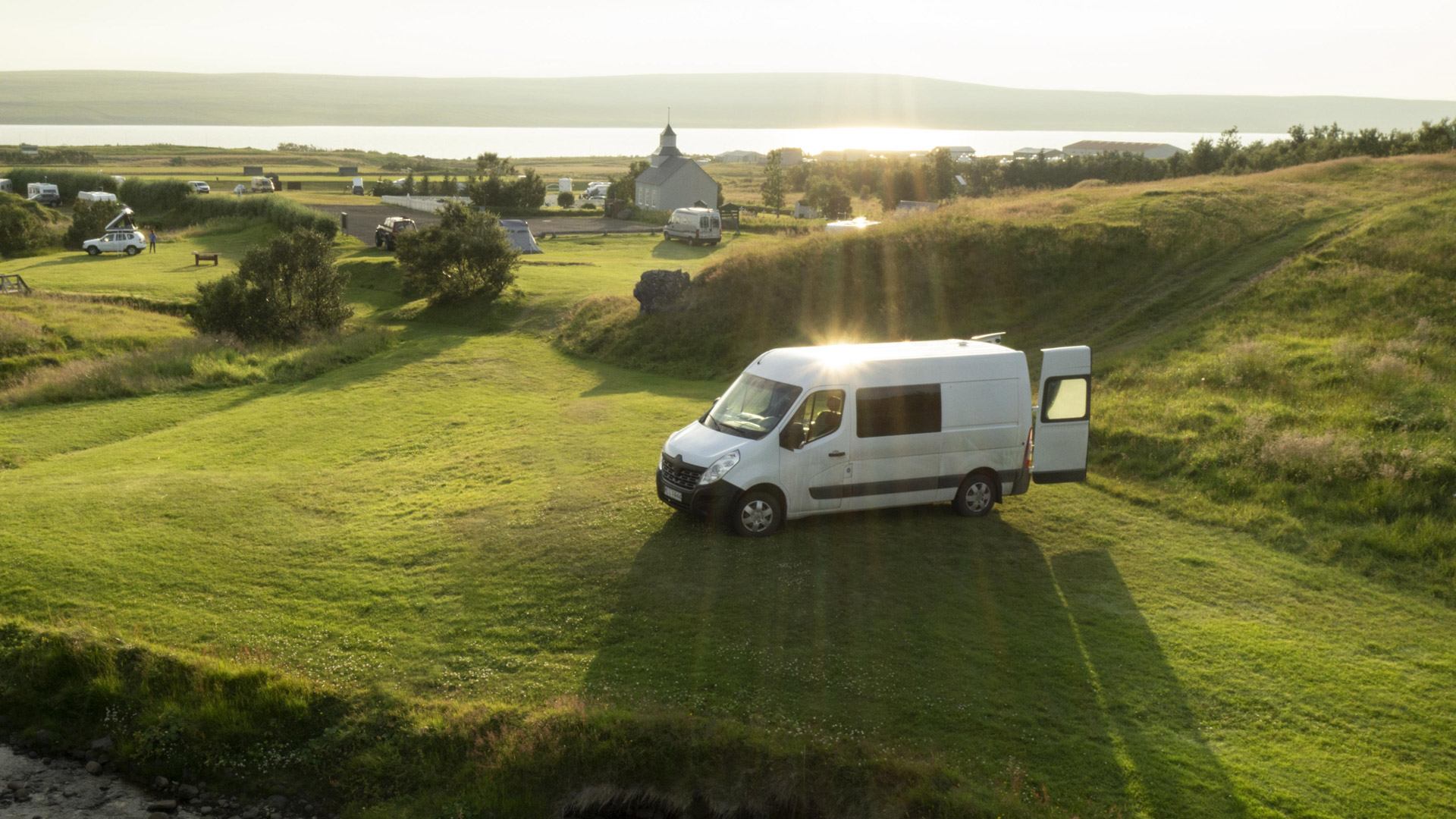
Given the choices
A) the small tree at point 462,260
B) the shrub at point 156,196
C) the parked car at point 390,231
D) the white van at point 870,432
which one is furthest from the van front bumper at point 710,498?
the shrub at point 156,196

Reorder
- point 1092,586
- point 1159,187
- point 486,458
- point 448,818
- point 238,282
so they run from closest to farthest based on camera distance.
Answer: point 448,818, point 1092,586, point 486,458, point 238,282, point 1159,187

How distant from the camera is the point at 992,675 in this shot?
9.58 m

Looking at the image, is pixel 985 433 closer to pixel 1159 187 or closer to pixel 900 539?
pixel 900 539

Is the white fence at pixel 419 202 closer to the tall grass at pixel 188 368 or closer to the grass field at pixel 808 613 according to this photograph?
the tall grass at pixel 188 368

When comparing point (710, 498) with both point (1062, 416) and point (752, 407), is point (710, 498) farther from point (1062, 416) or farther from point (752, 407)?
point (1062, 416)

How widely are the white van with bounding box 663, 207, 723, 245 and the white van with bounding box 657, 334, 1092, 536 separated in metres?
42.9

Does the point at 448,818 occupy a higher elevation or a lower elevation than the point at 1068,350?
lower

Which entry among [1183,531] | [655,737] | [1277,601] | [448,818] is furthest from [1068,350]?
[448,818]

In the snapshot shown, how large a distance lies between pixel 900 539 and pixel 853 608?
239 centimetres

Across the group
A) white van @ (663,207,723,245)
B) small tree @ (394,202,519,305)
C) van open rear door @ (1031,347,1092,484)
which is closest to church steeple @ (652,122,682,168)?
white van @ (663,207,723,245)

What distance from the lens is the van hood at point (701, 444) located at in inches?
497

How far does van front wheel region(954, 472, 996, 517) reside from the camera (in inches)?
544

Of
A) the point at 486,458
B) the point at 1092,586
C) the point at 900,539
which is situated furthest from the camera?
the point at 486,458

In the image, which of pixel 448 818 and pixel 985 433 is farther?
pixel 985 433
